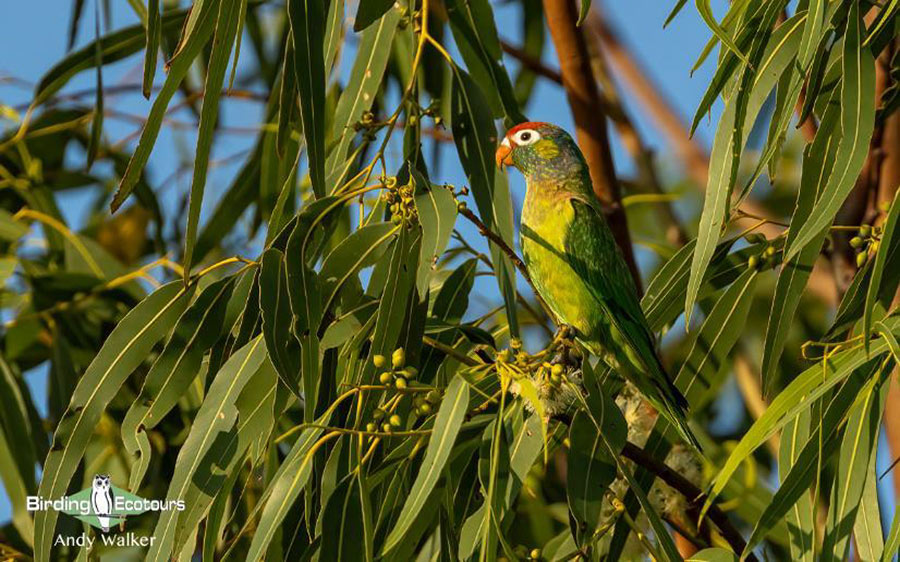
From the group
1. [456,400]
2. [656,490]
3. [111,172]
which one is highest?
[111,172]

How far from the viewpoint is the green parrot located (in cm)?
286

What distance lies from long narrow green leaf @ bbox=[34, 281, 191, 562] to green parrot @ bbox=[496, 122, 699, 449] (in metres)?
1.02

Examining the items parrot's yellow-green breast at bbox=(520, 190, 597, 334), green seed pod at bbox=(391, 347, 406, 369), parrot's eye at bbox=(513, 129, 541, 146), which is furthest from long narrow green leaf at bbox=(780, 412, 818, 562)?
parrot's eye at bbox=(513, 129, 541, 146)

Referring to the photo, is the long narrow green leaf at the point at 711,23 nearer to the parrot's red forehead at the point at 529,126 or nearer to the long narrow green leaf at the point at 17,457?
the parrot's red forehead at the point at 529,126

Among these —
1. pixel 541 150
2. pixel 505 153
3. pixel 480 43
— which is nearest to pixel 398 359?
pixel 480 43

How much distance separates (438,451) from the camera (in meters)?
1.98

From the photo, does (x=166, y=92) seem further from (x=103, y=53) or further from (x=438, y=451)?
(x=103, y=53)

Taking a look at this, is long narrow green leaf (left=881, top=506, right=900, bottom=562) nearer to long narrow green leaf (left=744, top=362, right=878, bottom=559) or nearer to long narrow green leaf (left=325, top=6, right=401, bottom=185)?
long narrow green leaf (left=744, top=362, right=878, bottom=559)

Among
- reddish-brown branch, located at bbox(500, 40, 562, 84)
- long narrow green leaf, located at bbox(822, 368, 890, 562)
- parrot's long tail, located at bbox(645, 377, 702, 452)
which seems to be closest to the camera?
long narrow green leaf, located at bbox(822, 368, 890, 562)

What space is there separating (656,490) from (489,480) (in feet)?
3.37

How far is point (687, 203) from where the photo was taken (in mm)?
5688

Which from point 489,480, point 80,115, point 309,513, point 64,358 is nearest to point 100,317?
point 64,358

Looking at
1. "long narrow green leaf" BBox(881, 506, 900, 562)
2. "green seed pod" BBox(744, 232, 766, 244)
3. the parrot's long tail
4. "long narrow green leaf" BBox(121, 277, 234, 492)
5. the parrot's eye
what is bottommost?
"long narrow green leaf" BBox(881, 506, 900, 562)

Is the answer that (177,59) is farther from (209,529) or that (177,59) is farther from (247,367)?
(209,529)
